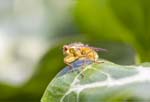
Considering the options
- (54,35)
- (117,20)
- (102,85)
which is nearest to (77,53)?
(102,85)

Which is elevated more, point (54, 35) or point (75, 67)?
point (54, 35)

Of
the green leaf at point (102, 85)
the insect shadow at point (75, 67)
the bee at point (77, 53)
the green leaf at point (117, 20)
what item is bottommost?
the green leaf at point (102, 85)

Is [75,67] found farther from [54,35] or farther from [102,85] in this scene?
[54,35]

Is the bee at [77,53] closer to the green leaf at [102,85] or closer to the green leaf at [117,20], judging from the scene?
the green leaf at [102,85]

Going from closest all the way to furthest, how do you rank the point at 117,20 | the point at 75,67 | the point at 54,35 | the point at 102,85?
the point at 102,85
the point at 75,67
the point at 117,20
the point at 54,35

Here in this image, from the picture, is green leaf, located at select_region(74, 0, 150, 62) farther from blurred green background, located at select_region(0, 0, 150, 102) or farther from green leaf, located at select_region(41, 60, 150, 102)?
green leaf, located at select_region(41, 60, 150, 102)

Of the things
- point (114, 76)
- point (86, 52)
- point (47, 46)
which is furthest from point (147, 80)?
point (47, 46)

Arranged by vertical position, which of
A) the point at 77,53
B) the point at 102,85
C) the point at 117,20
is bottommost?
the point at 102,85

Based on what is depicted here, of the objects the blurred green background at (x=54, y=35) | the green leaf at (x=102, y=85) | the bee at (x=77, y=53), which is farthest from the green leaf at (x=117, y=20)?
the green leaf at (x=102, y=85)
